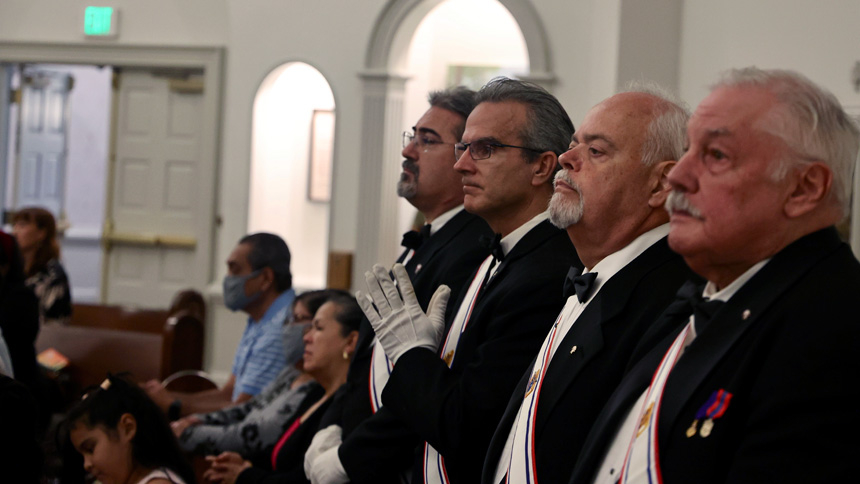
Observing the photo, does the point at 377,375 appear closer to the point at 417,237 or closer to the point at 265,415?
the point at 417,237

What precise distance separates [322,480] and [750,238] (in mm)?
1468

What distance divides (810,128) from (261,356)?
2852 millimetres

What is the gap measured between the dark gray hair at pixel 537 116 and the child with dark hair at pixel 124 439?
51.9 inches

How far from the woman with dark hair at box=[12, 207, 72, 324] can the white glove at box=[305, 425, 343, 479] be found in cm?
338

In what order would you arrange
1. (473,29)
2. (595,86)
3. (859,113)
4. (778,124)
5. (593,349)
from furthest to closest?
1. (473,29)
2. (595,86)
3. (859,113)
4. (593,349)
5. (778,124)

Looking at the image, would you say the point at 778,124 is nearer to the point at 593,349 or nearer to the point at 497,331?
the point at 593,349

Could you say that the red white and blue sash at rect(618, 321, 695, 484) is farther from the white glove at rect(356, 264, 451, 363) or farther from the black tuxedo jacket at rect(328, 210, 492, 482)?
the black tuxedo jacket at rect(328, 210, 492, 482)

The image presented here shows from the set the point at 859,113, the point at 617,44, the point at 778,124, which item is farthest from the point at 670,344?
the point at 617,44

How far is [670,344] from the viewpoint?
1.41 meters

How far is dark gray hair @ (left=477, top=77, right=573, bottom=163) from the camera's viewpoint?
2.13 metres

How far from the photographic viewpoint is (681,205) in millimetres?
1344

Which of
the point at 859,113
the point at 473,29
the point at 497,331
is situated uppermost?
the point at 473,29

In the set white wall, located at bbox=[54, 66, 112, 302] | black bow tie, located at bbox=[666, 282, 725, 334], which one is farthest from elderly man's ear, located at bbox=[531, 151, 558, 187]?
white wall, located at bbox=[54, 66, 112, 302]

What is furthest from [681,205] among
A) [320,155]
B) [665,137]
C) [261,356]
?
[320,155]
